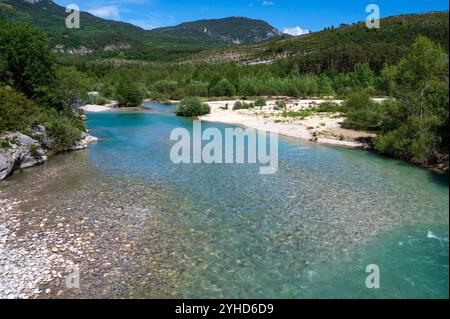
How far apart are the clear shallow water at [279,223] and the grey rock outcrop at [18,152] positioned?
46.1 inches

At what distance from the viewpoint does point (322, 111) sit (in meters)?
57.4

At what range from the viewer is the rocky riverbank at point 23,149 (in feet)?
81.4

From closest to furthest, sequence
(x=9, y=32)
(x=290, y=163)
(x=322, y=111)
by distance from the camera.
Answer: (x=290, y=163), (x=9, y=32), (x=322, y=111)

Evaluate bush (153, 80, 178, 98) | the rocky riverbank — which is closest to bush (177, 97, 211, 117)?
the rocky riverbank

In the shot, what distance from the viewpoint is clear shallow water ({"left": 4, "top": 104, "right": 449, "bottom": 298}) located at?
462 inches

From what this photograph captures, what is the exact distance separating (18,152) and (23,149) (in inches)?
36.1

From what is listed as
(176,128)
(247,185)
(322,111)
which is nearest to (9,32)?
(176,128)

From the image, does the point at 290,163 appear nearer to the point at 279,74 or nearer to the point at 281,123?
the point at 281,123

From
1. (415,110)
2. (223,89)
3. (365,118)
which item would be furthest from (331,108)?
(223,89)

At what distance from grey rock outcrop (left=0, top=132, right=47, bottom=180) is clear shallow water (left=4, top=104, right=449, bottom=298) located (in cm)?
117

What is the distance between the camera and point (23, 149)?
27250 mm

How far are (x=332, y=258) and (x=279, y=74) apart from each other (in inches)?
4069

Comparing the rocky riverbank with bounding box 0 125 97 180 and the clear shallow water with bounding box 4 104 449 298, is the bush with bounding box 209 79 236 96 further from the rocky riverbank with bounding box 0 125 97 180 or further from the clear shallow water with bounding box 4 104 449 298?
the clear shallow water with bounding box 4 104 449 298

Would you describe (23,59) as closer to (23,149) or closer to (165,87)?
(23,149)
